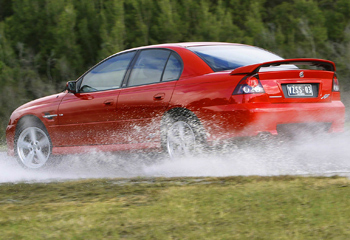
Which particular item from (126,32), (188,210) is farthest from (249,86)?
(126,32)

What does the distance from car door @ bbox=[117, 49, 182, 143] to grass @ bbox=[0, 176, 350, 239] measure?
112cm

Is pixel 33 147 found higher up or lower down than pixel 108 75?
lower down

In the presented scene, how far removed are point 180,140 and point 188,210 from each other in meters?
2.15

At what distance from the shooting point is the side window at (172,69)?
6.34 m

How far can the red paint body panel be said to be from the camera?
5.62 metres

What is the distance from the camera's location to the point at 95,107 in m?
7.07

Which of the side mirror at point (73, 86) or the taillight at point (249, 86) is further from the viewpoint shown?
the side mirror at point (73, 86)

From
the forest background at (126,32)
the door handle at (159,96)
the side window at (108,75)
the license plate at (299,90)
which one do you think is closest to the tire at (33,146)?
the side window at (108,75)

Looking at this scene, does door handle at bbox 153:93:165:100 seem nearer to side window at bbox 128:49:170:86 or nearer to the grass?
side window at bbox 128:49:170:86

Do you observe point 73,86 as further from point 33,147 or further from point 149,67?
point 149,67

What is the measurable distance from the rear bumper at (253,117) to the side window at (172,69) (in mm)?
734

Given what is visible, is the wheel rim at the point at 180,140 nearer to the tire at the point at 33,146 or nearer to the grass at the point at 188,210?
the grass at the point at 188,210

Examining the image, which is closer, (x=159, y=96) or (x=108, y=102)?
(x=159, y=96)

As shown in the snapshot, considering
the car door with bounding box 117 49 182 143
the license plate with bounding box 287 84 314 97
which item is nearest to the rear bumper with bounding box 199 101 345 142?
the license plate with bounding box 287 84 314 97
